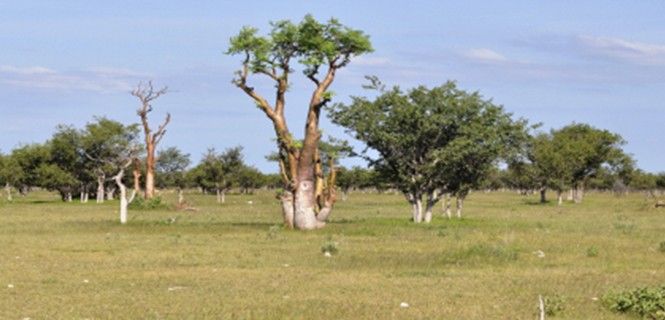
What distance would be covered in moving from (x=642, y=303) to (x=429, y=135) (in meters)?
33.4

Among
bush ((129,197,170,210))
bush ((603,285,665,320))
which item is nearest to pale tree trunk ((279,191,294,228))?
bush ((603,285,665,320))

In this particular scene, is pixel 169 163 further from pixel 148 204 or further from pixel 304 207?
pixel 304 207

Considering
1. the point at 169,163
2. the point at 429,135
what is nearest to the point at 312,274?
the point at 429,135

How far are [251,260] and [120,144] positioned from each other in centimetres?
8314

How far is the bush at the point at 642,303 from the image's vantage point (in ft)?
53.9

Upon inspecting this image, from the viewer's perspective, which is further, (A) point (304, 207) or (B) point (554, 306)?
(A) point (304, 207)

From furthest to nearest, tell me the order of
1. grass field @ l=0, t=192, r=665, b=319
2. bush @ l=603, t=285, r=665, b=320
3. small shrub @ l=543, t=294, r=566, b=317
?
grass field @ l=0, t=192, r=665, b=319
small shrub @ l=543, t=294, r=566, b=317
bush @ l=603, t=285, r=665, b=320

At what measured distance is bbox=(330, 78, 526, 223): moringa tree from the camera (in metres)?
49.2

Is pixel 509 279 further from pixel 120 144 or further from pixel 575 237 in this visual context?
pixel 120 144

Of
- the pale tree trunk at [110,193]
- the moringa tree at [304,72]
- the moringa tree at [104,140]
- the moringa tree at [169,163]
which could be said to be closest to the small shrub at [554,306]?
the moringa tree at [304,72]

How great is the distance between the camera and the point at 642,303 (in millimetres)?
16766

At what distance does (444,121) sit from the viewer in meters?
49.0

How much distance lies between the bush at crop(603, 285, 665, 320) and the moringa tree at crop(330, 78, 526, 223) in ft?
102

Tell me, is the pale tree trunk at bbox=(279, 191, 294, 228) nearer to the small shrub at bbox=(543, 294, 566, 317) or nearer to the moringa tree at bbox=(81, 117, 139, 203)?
the small shrub at bbox=(543, 294, 566, 317)
